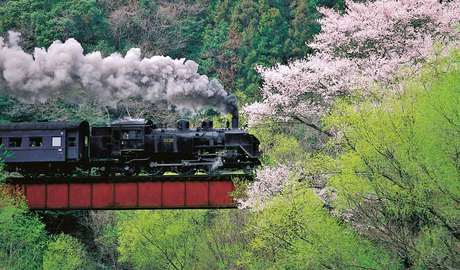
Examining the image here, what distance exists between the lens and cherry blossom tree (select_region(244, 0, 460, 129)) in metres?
31.4

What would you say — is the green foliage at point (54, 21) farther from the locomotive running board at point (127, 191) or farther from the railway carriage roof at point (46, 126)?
the locomotive running board at point (127, 191)

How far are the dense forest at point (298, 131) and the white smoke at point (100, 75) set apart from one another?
33.7 inches

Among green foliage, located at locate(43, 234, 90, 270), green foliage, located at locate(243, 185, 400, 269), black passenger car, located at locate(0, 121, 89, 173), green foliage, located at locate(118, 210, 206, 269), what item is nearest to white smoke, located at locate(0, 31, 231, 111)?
black passenger car, located at locate(0, 121, 89, 173)

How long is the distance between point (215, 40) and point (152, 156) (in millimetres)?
26852

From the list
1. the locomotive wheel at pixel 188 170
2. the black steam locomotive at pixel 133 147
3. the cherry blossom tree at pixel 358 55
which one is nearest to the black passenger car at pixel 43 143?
the black steam locomotive at pixel 133 147

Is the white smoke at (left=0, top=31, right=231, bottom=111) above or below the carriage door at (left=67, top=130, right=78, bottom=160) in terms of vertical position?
above

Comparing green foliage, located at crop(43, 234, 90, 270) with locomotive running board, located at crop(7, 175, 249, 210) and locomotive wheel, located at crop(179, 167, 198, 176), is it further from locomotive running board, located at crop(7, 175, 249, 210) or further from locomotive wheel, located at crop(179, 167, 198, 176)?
locomotive wheel, located at crop(179, 167, 198, 176)

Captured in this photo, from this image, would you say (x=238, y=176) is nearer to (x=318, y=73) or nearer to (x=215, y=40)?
(x=318, y=73)

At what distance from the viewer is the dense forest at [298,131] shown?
2241cm

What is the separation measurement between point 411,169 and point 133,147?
13.0m

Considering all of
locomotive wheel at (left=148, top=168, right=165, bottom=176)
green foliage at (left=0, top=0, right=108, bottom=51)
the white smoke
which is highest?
green foliage at (left=0, top=0, right=108, bottom=51)

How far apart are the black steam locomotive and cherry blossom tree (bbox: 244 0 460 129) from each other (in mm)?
1690

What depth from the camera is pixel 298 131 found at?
46.9m

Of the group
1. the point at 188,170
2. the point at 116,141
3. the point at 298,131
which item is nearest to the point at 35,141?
the point at 116,141
